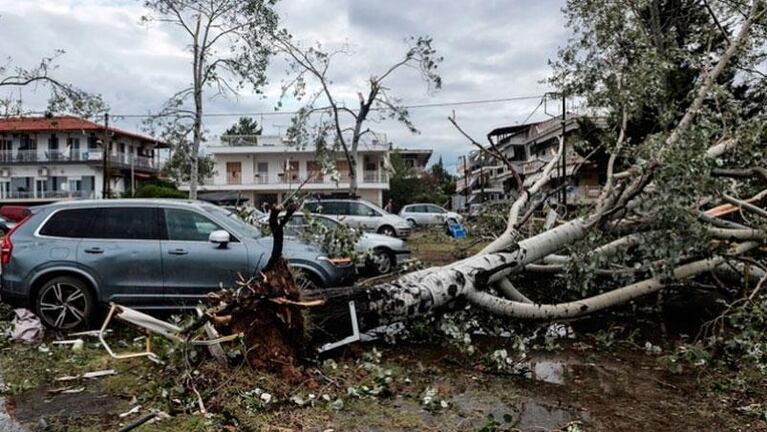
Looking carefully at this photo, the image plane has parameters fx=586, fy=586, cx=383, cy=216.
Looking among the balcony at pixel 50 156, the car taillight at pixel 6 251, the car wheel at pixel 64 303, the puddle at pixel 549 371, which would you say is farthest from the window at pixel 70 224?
the balcony at pixel 50 156

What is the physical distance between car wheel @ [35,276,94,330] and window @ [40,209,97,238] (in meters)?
0.58

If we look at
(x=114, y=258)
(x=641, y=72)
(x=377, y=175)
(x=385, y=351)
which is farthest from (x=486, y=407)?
(x=377, y=175)

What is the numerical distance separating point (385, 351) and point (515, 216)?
2.89m

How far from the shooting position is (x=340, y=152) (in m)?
29.4

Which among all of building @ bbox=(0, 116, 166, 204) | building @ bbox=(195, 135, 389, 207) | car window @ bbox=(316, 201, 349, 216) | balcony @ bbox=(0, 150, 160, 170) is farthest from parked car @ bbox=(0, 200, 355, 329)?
balcony @ bbox=(0, 150, 160, 170)

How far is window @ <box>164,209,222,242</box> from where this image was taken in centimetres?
732

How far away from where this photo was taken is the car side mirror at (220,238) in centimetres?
707

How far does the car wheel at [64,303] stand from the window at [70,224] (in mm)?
583

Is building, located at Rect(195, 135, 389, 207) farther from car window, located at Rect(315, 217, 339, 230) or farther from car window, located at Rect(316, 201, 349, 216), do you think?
car window, located at Rect(315, 217, 339, 230)

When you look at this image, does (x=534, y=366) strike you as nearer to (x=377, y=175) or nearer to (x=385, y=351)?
(x=385, y=351)

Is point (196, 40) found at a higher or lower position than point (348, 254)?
higher

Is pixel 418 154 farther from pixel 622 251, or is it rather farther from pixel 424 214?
pixel 622 251

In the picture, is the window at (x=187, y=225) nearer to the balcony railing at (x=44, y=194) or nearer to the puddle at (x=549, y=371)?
the puddle at (x=549, y=371)

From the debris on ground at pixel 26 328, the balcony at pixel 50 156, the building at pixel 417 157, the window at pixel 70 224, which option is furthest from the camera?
the building at pixel 417 157
